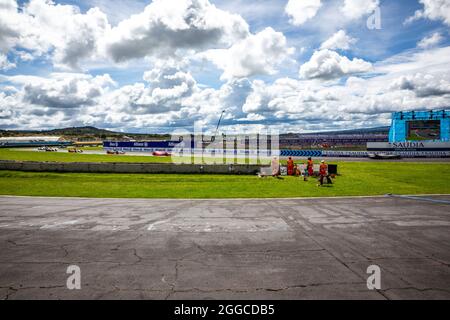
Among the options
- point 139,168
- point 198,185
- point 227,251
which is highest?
point 139,168

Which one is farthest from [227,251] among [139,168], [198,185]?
[139,168]

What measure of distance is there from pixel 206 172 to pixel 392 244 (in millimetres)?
18450

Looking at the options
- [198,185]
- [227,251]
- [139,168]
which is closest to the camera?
[227,251]

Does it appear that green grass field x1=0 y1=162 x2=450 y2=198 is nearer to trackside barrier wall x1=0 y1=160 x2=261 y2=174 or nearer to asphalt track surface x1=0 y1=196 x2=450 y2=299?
trackside barrier wall x1=0 y1=160 x2=261 y2=174

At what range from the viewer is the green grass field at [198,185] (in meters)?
17.2

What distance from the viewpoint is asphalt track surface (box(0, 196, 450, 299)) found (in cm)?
552

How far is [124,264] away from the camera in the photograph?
22.1 feet

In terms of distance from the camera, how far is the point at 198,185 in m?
20.6

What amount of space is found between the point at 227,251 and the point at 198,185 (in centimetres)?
1315

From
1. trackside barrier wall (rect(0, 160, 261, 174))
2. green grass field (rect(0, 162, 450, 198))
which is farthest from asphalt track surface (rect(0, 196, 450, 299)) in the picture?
trackside barrier wall (rect(0, 160, 261, 174))

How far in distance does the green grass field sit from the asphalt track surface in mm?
3931

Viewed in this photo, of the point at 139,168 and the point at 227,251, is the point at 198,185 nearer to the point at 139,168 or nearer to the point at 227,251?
the point at 139,168
